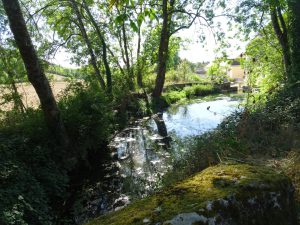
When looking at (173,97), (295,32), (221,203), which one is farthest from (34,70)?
(173,97)

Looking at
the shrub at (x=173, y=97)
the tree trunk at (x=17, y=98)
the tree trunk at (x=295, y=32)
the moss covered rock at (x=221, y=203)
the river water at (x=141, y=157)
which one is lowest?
the river water at (x=141, y=157)

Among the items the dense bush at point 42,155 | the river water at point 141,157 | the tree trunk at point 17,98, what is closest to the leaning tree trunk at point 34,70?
the dense bush at point 42,155

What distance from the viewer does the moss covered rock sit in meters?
1.91

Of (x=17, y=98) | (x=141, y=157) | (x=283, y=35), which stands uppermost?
(x=283, y=35)

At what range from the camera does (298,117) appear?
659 cm

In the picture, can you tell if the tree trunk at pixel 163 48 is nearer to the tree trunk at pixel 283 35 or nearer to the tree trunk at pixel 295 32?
the tree trunk at pixel 283 35

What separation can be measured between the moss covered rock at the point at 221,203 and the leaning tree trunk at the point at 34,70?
5023 millimetres

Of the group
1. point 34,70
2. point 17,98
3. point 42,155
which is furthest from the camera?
point 17,98

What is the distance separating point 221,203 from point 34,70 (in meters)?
5.74

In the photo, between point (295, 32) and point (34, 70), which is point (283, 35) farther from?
point (34, 70)

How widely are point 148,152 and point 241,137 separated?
3482mm

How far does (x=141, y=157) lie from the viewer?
8430mm

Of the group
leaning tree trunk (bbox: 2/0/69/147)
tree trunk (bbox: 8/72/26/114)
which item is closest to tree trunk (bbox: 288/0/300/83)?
leaning tree trunk (bbox: 2/0/69/147)

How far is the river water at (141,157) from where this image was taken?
5.89m
